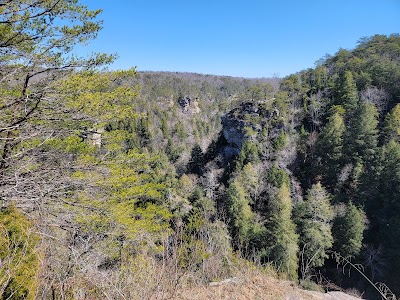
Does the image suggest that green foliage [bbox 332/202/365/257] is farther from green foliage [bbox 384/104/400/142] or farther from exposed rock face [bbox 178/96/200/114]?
exposed rock face [bbox 178/96/200/114]

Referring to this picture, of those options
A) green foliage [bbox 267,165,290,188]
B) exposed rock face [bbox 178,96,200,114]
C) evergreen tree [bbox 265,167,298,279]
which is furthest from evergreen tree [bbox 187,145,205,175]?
exposed rock face [bbox 178,96,200,114]

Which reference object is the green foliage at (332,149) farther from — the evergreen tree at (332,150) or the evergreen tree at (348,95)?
the evergreen tree at (348,95)

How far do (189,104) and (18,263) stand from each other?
93.7 meters

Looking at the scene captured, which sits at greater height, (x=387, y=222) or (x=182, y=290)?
(x=182, y=290)

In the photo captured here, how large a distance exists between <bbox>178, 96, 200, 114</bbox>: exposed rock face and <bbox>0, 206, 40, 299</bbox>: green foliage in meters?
91.2

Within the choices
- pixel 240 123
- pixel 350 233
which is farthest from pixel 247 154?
pixel 350 233

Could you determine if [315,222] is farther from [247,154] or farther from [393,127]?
[393,127]

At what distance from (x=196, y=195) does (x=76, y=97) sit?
17456 millimetres

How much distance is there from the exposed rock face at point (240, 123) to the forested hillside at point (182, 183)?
6.4 inches

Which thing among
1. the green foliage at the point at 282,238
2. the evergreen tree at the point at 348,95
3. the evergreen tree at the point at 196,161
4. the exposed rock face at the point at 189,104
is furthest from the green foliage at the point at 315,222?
the exposed rock face at the point at 189,104

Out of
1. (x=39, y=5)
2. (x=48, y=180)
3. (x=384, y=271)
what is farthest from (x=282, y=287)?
(x=384, y=271)

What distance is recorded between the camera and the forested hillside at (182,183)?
3.28 metres

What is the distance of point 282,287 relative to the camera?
404 centimetres

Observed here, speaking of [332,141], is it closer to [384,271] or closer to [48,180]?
[384,271]
